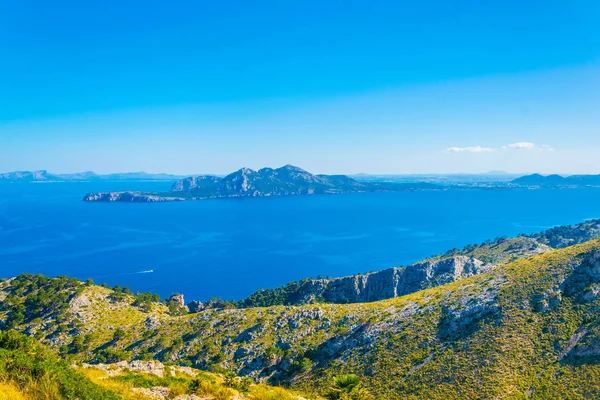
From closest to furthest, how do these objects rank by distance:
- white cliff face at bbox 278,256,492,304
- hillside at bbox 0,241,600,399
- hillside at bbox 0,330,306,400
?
hillside at bbox 0,330,306,400, hillside at bbox 0,241,600,399, white cliff face at bbox 278,256,492,304

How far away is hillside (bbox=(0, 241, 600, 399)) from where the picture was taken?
47.7m

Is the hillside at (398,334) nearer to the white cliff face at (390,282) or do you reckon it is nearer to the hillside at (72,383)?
the hillside at (72,383)

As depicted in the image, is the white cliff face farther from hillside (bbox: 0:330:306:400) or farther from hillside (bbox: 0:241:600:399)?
hillside (bbox: 0:330:306:400)

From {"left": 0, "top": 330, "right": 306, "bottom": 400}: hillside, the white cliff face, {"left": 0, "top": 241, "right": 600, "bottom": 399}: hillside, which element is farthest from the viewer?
the white cliff face

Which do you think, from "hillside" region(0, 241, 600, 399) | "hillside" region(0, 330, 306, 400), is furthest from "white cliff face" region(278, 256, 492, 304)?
"hillside" region(0, 330, 306, 400)

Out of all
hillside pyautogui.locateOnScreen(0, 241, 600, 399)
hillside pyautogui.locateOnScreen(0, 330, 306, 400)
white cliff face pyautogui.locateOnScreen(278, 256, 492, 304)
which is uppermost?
hillside pyautogui.locateOnScreen(0, 330, 306, 400)

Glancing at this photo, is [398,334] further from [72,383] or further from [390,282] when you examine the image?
[390,282]

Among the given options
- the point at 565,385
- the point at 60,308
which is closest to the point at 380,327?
the point at 565,385

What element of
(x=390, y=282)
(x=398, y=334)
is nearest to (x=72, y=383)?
(x=398, y=334)

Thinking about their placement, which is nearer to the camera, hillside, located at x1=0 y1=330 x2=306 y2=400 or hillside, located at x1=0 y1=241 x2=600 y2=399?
hillside, located at x1=0 y1=330 x2=306 y2=400

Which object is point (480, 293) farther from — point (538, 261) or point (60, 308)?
point (60, 308)

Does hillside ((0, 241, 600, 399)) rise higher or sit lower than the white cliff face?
higher

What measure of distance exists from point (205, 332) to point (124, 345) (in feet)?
47.7

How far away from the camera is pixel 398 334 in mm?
60000
